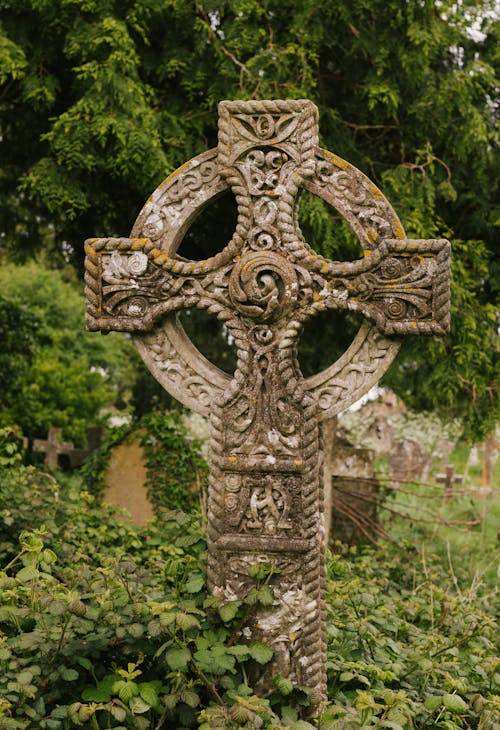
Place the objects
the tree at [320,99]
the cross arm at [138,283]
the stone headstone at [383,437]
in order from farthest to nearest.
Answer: the stone headstone at [383,437], the tree at [320,99], the cross arm at [138,283]

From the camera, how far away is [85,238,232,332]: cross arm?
3.81m

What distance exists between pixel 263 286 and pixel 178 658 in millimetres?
1492

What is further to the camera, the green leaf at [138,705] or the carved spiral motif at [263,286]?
Answer: the carved spiral motif at [263,286]

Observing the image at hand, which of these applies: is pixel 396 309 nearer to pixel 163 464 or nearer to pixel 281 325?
pixel 281 325

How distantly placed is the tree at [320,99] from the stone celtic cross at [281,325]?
289 centimetres

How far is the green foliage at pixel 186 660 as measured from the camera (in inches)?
120

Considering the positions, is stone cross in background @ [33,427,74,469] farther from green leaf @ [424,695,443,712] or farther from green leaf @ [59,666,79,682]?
green leaf @ [424,695,443,712]

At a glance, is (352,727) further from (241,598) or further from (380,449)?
(380,449)

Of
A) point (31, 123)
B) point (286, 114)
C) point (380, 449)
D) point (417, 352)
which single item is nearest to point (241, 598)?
point (286, 114)

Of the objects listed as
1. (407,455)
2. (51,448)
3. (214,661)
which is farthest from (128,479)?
(407,455)

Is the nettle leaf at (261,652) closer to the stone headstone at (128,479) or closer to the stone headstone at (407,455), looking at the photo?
the stone headstone at (128,479)

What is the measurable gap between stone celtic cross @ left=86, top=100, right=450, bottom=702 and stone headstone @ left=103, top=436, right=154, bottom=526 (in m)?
3.77

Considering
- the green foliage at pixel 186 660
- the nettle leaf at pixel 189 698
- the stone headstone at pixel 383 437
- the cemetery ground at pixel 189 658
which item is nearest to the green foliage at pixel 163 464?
the cemetery ground at pixel 189 658

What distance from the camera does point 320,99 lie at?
23.8 feet
